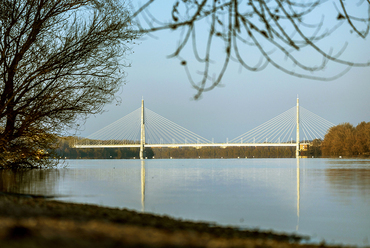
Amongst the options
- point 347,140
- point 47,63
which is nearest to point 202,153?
point 347,140

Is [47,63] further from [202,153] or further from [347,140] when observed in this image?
[202,153]

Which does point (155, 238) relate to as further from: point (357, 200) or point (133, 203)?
point (357, 200)

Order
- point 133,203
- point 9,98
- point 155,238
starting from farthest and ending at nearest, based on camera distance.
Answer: point 9,98 < point 133,203 < point 155,238

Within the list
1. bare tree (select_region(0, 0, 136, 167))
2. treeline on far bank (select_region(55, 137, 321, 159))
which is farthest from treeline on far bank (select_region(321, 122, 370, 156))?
bare tree (select_region(0, 0, 136, 167))

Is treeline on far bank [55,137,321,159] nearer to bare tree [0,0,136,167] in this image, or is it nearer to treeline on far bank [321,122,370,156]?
treeline on far bank [321,122,370,156]

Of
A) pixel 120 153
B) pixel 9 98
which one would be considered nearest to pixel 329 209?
pixel 9 98

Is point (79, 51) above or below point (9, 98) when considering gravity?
above

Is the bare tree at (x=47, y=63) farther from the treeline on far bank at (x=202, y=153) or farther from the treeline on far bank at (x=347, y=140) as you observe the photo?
the treeline on far bank at (x=202, y=153)

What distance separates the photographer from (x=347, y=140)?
177 feet

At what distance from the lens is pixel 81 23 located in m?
9.62

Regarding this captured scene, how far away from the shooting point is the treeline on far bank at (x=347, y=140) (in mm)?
51281

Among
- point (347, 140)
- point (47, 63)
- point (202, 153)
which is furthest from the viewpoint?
point (202, 153)

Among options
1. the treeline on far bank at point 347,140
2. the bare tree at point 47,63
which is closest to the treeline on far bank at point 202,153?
the treeline on far bank at point 347,140

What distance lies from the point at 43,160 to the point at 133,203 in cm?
793
